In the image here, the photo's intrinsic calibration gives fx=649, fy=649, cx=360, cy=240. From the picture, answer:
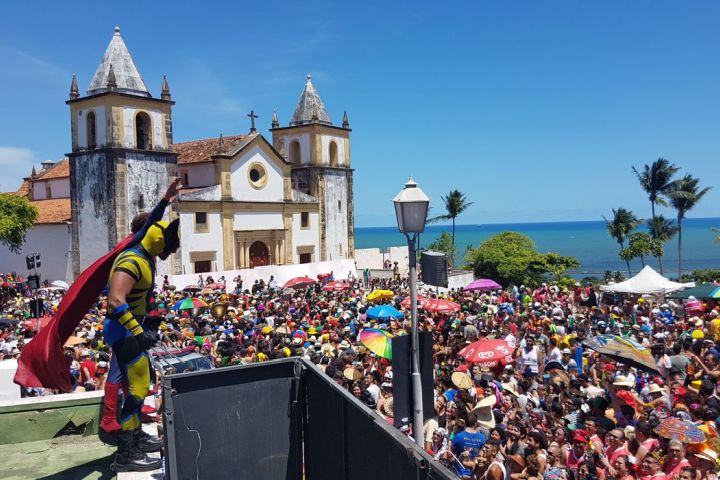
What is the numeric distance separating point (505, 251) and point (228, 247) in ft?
55.1

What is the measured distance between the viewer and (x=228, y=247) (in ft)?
119

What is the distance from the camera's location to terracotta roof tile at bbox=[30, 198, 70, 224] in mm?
35550

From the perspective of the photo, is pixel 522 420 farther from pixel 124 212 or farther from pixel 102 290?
pixel 124 212

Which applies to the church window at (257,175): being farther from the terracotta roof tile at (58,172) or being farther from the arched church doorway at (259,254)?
the terracotta roof tile at (58,172)

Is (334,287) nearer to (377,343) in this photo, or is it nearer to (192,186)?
(377,343)

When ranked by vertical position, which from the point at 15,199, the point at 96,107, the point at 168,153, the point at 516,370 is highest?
the point at 96,107

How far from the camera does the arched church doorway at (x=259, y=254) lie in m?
38.5

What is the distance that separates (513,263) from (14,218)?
89.0 feet

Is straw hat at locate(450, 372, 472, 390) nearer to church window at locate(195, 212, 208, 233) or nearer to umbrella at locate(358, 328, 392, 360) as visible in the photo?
umbrella at locate(358, 328, 392, 360)

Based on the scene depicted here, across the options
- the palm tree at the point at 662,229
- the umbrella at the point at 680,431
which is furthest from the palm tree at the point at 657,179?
the umbrella at the point at 680,431

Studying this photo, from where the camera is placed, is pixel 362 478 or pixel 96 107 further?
pixel 96 107

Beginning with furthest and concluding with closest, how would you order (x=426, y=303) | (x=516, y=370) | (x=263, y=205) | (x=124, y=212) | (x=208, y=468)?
(x=263, y=205) → (x=124, y=212) → (x=426, y=303) → (x=516, y=370) → (x=208, y=468)

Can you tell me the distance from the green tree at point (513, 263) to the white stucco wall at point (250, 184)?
42.9 feet

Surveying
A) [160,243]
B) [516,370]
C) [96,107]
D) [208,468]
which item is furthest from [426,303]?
[96,107]
